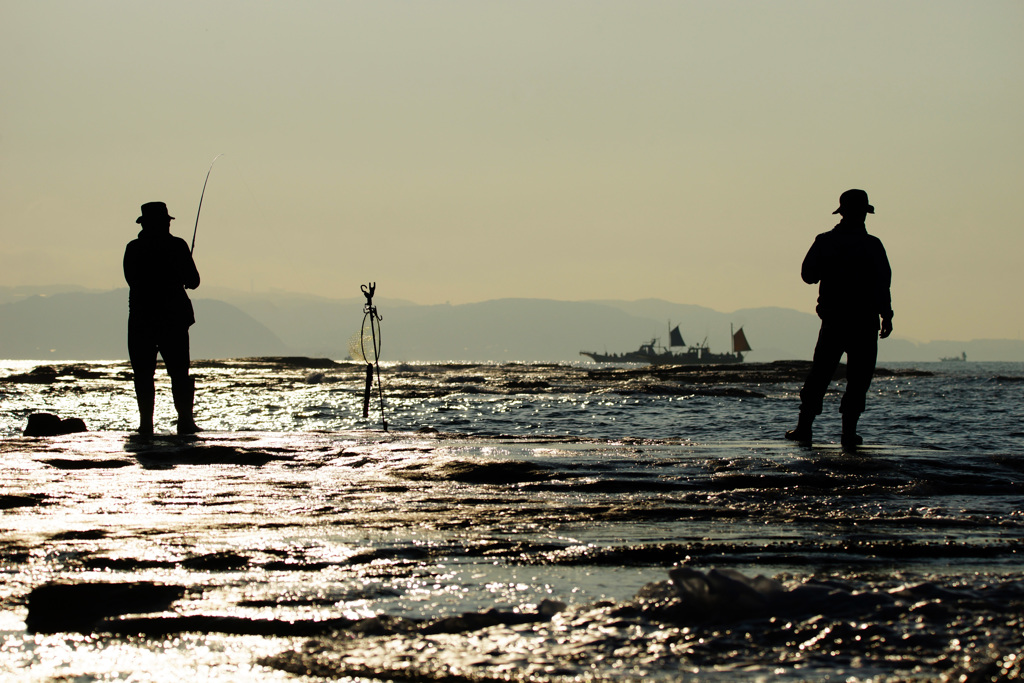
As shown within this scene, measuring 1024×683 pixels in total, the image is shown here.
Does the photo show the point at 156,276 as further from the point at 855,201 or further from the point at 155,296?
the point at 855,201

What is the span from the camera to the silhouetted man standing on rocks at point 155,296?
8.48 m

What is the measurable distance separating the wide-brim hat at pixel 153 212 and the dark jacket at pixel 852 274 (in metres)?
6.11

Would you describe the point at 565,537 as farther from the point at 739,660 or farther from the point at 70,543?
the point at 70,543

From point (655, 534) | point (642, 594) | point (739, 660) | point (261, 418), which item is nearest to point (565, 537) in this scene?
point (655, 534)

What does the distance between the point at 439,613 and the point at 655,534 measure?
55.5 inches

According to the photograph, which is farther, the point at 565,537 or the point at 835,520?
the point at 835,520

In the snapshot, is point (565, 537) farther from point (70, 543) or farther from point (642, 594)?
point (70, 543)

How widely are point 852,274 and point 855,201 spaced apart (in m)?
0.63

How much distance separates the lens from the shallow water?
2041mm

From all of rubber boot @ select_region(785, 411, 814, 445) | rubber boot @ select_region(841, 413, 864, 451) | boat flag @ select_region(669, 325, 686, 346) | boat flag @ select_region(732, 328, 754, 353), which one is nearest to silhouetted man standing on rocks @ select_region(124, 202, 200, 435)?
rubber boot @ select_region(785, 411, 814, 445)

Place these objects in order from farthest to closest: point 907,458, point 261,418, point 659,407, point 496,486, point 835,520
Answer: point 659,407
point 261,418
point 907,458
point 496,486
point 835,520

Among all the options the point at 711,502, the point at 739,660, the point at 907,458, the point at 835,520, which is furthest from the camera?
the point at 907,458

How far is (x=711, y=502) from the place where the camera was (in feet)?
14.4

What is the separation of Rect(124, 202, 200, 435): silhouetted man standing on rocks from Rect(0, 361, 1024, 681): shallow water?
198 cm
